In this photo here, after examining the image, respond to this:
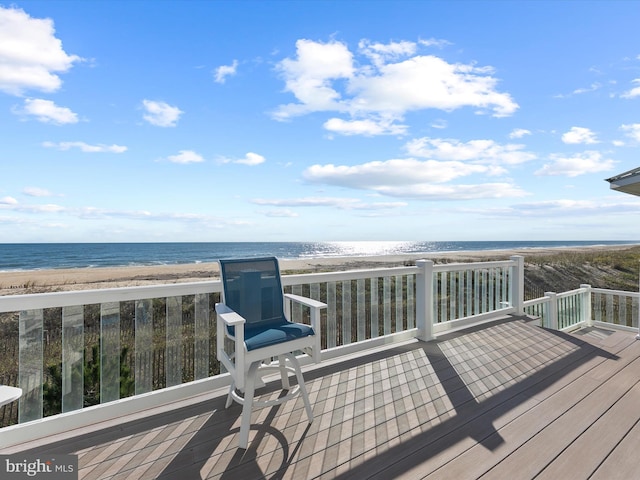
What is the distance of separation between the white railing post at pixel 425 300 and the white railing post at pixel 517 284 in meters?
1.92

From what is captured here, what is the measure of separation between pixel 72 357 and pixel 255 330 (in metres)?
1.26

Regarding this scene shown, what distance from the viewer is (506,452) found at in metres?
1.79

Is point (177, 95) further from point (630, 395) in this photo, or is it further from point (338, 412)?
point (630, 395)

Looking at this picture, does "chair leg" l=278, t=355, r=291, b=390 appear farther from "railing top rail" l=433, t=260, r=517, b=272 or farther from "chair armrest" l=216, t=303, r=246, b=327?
"railing top rail" l=433, t=260, r=517, b=272

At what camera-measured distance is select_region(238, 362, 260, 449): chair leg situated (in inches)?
74.2

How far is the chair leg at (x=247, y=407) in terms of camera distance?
6.18 ft

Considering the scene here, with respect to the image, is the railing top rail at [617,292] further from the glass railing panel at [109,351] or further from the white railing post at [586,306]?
the glass railing panel at [109,351]

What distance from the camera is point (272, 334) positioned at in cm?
216

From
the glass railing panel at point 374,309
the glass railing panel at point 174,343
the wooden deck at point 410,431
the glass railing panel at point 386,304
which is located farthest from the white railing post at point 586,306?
the glass railing panel at point 174,343

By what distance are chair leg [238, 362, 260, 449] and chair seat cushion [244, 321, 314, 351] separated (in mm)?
162

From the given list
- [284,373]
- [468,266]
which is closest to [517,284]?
[468,266]

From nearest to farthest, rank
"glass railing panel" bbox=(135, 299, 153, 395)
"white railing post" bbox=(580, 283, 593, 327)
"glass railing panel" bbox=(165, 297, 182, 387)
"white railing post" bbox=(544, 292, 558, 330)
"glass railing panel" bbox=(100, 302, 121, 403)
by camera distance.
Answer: "glass railing panel" bbox=(100, 302, 121, 403)
"glass railing panel" bbox=(135, 299, 153, 395)
"glass railing panel" bbox=(165, 297, 182, 387)
"white railing post" bbox=(544, 292, 558, 330)
"white railing post" bbox=(580, 283, 593, 327)

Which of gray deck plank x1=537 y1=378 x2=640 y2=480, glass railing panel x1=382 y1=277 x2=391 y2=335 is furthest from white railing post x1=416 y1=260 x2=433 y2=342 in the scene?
gray deck plank x1=537 y1=378 x2=640 y2=480

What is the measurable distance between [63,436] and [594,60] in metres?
8.54
